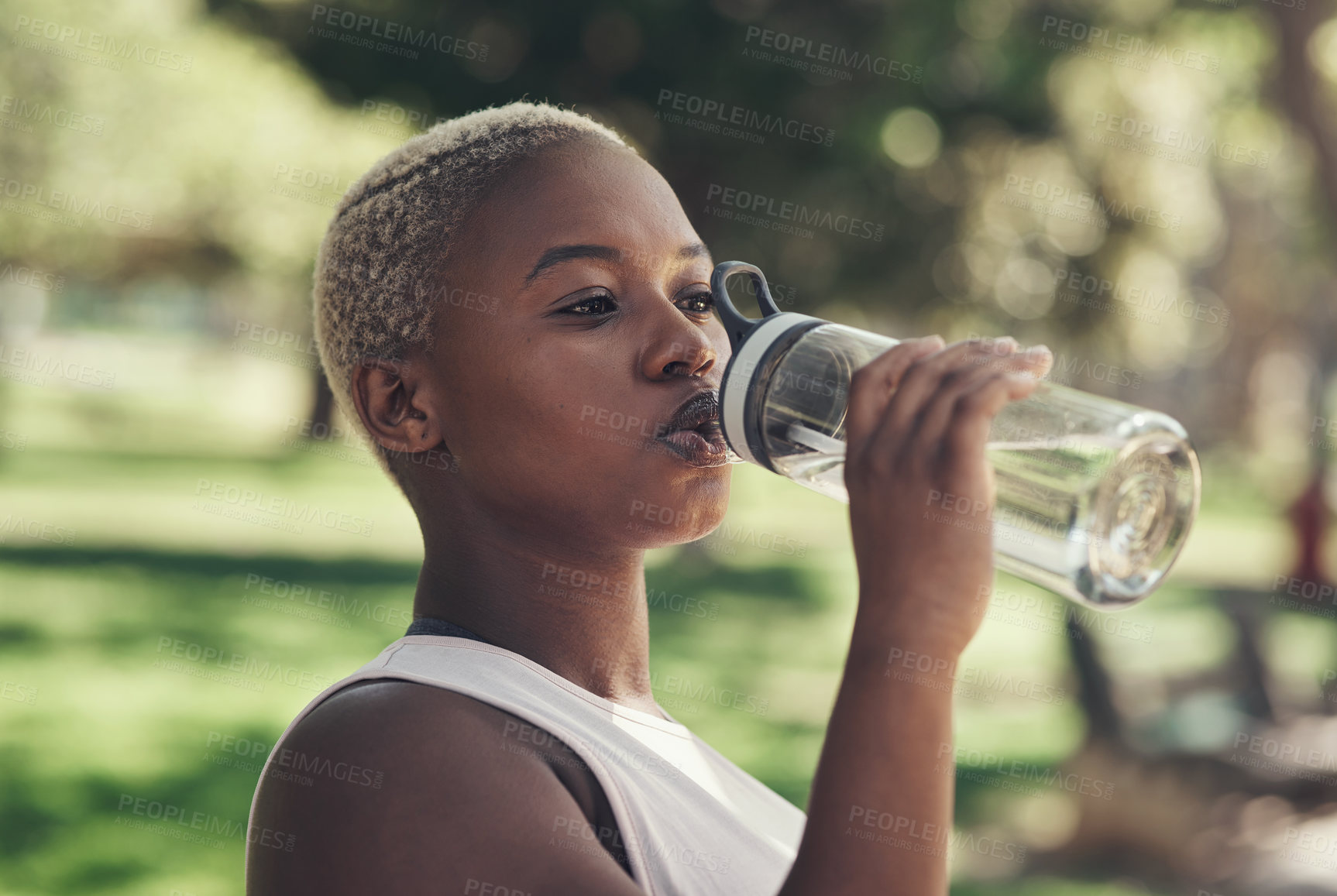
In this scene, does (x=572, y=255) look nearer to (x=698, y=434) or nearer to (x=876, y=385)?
(x=698, y=434)

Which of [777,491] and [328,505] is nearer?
[328,505]

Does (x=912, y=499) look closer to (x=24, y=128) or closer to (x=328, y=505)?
(x=328, y=505)

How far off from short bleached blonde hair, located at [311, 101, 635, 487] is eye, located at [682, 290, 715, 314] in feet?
0.84

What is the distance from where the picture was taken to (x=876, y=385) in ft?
3.88

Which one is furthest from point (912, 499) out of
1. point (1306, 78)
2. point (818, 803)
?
point (1306, 78)

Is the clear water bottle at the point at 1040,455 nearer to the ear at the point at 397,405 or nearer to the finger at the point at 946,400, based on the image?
the finger at the point at 946,400

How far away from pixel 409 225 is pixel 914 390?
2.72ft

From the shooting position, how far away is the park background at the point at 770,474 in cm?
581

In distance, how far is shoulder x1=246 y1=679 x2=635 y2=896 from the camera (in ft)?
3.83

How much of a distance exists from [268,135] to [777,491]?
12.5 metres

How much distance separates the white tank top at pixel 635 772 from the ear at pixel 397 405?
0.92 ft

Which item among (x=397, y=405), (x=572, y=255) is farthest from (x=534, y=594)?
(x=572, y=255)

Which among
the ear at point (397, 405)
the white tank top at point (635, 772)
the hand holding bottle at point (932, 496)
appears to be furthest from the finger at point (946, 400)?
the ear at point (397, 405)

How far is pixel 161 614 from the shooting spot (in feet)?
31.0
